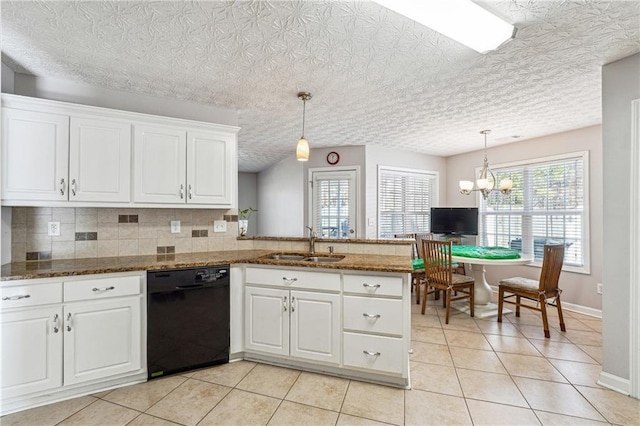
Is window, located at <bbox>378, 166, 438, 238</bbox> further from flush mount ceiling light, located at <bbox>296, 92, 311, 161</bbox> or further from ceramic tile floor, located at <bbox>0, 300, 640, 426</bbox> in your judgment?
ceramic tile floor, located at <bbox>0, 300, 640, 426</bbox>

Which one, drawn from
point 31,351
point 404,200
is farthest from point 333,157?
point 31,351

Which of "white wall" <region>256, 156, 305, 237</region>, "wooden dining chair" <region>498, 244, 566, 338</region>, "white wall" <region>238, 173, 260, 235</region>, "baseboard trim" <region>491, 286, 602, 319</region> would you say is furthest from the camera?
"white wall" <region>238, 173, 260, 235</region>

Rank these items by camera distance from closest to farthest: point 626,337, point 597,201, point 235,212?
point 626,337
point 235,212
point 597,201

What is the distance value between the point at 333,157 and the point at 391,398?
3.87 m

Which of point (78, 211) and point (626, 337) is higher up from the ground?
point (78, 211)

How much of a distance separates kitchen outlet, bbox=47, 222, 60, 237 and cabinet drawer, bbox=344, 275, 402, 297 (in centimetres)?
241

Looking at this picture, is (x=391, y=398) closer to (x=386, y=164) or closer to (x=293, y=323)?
(x=293, y=323)

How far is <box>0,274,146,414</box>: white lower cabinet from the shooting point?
1.86 metres

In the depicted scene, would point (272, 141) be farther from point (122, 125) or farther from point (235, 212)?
→ point (122, 125)

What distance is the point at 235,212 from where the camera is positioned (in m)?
3.24

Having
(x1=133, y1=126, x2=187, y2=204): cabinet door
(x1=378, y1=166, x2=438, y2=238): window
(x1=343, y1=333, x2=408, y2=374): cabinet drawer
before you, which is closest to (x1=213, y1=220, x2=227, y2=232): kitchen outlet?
(x1=133, y1=126, x2=187, y2=204): cabinet door

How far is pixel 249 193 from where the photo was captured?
27.0 feet

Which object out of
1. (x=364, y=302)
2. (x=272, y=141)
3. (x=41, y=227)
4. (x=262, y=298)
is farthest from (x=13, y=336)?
(x=272, y=141)

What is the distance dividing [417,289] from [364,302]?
7.58 feet
